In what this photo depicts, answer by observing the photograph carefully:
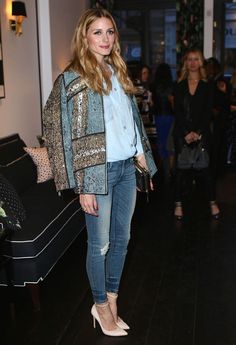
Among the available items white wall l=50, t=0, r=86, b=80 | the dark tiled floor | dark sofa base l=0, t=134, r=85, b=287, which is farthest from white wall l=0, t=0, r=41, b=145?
the dark tiled floor

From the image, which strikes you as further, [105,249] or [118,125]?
[105,249]

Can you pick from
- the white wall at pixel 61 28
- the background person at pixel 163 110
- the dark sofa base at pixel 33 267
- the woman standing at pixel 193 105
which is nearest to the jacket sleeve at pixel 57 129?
the dark sofa base at pixel 33 267

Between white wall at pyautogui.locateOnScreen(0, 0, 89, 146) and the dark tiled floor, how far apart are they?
1412mm

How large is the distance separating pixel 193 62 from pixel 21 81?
1757mm

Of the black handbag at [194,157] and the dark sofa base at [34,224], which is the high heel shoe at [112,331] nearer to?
the dark sofa base at [34,224]

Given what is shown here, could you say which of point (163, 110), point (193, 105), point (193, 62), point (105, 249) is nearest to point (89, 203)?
point (105, 249)

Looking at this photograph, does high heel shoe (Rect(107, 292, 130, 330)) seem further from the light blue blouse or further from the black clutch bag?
the light blue blouse

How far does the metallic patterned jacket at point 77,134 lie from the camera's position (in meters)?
2.12

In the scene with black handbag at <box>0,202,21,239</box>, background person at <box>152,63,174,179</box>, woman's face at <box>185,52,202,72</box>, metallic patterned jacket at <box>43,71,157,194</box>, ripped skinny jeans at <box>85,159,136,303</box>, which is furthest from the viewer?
background person at <box>152,63,174,179</box>

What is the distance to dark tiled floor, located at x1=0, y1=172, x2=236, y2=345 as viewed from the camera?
2.56 metres

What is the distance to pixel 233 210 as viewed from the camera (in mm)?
→ 4805

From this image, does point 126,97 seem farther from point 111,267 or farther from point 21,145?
point 21,145

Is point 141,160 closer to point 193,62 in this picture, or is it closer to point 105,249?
point 105,249

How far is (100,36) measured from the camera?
2162 mm
